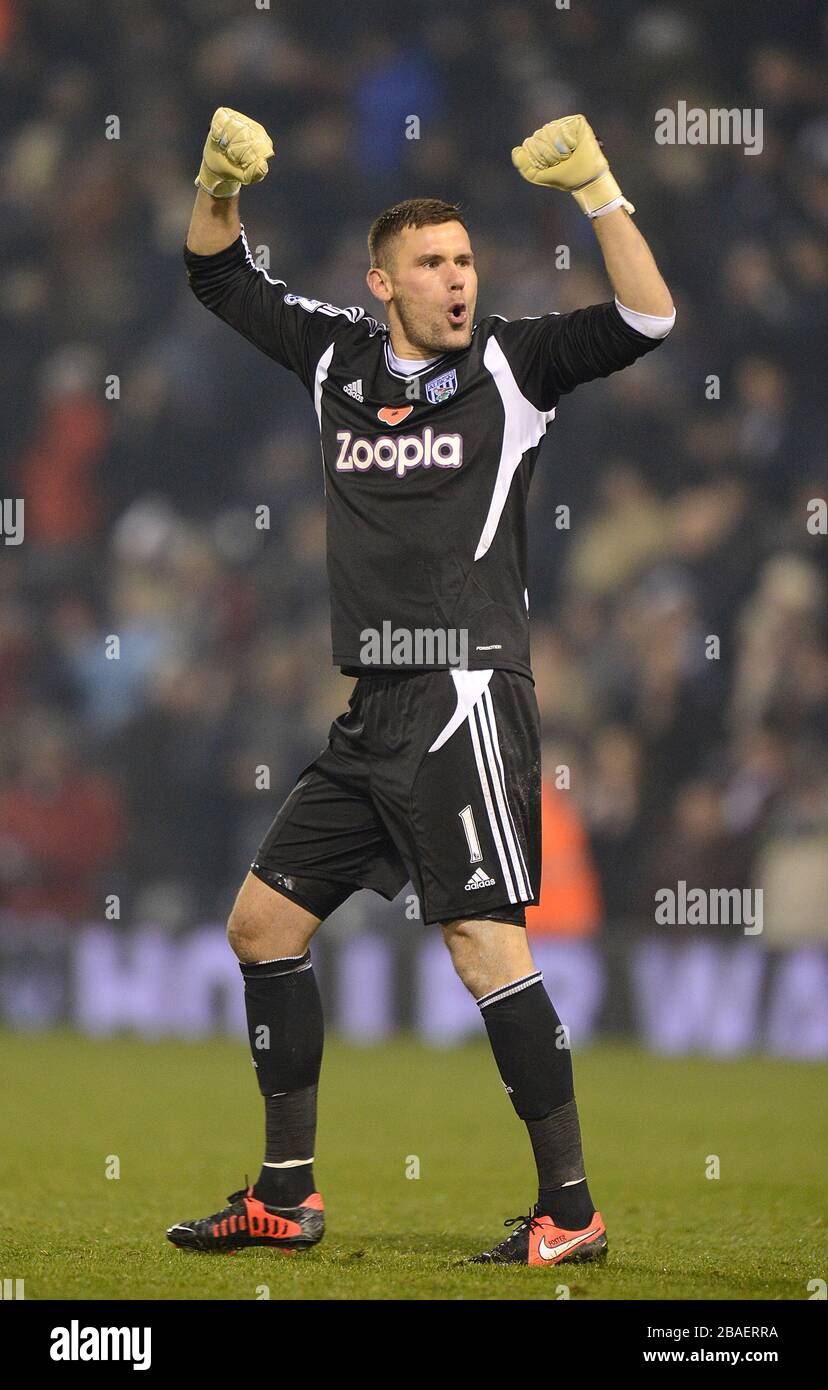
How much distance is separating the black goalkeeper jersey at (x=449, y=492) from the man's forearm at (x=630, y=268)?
124 millimetres

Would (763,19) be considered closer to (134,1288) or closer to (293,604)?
(293,604)

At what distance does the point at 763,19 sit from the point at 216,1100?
771 centimetres

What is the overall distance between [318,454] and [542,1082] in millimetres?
8099

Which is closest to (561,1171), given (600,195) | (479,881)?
(479,881)

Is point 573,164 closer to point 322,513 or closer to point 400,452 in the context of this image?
point 400,452

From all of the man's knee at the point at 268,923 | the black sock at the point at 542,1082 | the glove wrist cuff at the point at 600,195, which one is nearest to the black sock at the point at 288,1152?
the man's knee at the point at 268,923

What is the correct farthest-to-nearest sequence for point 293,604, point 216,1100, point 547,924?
point 293,604 → point 547,924 → point 216,1100

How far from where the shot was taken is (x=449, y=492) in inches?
139

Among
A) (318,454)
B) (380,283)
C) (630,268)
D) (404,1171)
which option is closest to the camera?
(630,268)

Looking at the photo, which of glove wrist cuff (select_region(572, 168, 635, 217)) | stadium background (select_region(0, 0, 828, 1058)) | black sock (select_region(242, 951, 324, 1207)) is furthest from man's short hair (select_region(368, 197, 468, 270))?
stadium background (select_region(0, 0, 828, 1058))

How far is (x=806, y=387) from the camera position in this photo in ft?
32.9

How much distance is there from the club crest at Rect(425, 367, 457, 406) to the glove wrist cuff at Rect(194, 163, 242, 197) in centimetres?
61

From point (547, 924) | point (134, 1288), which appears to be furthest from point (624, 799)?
point (134, 1288)

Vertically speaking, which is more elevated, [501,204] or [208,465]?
[501,204]
